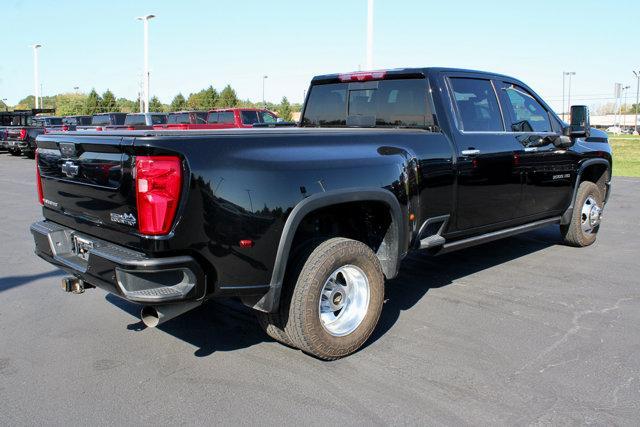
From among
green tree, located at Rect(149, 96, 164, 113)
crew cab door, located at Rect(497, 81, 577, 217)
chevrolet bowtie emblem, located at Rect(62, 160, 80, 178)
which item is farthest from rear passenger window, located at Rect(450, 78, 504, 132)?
green tree, located at Rect(149, 96, 164, 113)

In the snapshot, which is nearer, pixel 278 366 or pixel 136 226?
pixel 136 226

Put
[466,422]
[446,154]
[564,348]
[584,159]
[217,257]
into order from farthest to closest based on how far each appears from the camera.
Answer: [584,159]
[446,154]
[564,348]
[217,257]
[466,422]

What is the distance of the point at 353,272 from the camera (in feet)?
13.2

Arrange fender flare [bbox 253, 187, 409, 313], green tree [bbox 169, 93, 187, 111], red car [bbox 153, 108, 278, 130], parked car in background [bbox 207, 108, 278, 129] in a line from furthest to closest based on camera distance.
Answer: green tree [bbox 169, 93, 187, 111], parked car in background [bbox 207, 108, 278, 129], red car [bbox 153, 108, 278, 130], fender flare [bbox 253, 187, 409, 313]

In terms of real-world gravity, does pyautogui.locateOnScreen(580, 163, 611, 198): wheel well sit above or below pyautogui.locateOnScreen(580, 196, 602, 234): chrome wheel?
above

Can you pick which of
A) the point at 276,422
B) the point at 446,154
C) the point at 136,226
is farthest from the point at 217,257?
the point at 446,154

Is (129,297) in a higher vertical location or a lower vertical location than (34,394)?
higher

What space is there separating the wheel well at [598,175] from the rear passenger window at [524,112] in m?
1.29

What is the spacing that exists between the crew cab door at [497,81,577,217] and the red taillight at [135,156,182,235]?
363 centimetres

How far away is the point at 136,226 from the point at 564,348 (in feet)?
9.84

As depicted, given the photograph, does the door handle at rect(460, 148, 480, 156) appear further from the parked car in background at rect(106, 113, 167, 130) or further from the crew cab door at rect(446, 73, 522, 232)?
the parked car in background at rect(106, 113, 167, 130)

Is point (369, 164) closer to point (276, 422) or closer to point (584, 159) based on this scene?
point (276, 422)

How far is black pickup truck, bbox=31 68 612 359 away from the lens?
3184 mm

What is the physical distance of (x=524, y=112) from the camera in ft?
19.5
